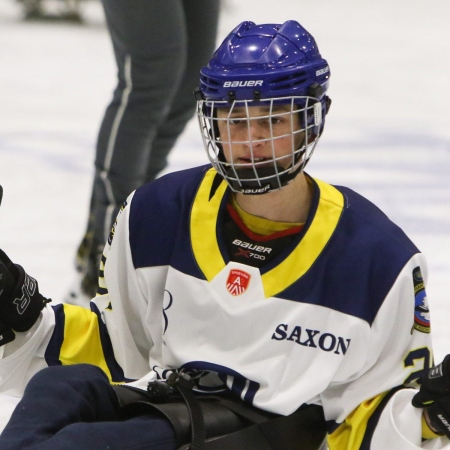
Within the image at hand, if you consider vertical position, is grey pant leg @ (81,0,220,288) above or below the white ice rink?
above

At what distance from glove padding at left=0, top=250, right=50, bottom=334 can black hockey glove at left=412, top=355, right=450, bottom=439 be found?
69 centimetres

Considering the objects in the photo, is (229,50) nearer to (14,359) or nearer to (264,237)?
(264,237)

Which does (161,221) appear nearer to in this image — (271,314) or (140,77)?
(271,314)

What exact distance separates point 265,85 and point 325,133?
3118mm

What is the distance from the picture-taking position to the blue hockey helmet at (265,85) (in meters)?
1.65

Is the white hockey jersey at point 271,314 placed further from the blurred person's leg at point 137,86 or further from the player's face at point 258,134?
the blurred person's leg at point 137,86

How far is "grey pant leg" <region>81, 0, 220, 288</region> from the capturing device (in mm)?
2635

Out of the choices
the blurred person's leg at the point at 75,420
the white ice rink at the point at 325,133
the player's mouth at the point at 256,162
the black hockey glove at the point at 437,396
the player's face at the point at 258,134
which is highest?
the player's face at the point at 258,134

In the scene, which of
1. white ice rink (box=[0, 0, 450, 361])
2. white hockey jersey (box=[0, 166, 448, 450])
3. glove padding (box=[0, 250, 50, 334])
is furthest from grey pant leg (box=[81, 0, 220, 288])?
glove padding (box=[0, 250, 50, 334])

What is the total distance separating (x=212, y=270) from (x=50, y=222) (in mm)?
1798

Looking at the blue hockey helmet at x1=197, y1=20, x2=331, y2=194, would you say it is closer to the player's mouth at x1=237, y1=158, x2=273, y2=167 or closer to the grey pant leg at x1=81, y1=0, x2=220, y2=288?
the player's mouth at x1=237, y1=158, x2=273, y2=167

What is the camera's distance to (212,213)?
5.93 feet

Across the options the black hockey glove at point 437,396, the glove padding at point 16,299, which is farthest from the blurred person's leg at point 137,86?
the black hockey glove at point 437,396

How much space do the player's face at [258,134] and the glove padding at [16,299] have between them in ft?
1.41
